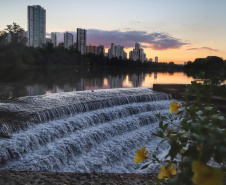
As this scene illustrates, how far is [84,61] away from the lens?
6894cm

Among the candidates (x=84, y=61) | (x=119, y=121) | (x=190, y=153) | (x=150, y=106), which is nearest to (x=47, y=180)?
(x=190, y=153)

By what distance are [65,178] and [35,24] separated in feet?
455

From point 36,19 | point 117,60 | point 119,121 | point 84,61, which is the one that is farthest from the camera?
point 36,19

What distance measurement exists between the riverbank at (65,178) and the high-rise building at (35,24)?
5237 inches

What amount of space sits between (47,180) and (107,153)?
291 centimetres

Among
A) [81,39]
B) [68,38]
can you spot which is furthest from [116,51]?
[68,38]

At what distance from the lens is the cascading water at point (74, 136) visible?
5066mm

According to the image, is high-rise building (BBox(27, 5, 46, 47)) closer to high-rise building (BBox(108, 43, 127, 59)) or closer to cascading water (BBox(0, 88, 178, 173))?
high-rise building (BBox(108, 43, 127, 59))

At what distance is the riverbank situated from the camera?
3.13 m

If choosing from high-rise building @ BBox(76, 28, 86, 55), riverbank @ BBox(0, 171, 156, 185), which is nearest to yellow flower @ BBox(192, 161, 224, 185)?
riverbank @ BBox(0, 171, 156, 185)

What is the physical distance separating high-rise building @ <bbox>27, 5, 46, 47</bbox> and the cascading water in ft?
420

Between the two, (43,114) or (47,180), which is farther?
(43,114)

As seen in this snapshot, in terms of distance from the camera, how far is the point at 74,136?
6535mm

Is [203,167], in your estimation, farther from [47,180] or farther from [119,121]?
[119,121]
